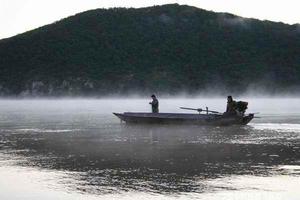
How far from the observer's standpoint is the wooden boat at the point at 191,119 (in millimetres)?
40406

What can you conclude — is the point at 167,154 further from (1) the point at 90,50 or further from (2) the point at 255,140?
(1) the point at 90,50

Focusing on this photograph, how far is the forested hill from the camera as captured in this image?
493ft

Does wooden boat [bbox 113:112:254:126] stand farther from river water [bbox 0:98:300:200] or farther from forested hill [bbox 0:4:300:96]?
forested hill [bbox 0:4:300:96]

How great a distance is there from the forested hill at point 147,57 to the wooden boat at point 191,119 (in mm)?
108457

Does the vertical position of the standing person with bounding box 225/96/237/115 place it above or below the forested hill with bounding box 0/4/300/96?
below

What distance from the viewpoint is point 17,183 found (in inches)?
682

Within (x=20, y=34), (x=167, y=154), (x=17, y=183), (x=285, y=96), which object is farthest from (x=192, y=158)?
→ (x=20, y=34)

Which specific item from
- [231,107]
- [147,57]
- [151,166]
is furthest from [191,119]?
[147,57]

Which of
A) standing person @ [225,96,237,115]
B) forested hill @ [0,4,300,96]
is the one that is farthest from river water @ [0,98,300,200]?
forested hill @ [0,4,300,96]

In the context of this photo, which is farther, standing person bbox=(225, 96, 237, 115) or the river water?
standing person bbox=(225, 96, 237, 115)

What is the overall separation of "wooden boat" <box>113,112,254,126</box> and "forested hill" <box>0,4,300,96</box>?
108 m

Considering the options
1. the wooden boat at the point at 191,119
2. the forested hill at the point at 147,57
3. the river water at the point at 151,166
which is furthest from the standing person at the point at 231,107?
the forested hill at the point at 147,57

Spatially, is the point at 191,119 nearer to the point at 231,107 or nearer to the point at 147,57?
the point at 231,107

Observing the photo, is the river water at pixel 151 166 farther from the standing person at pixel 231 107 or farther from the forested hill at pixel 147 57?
the forested hill at pixel 147 57
